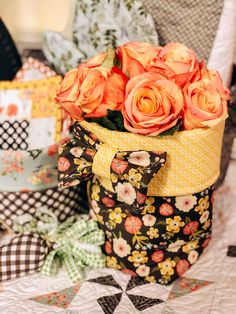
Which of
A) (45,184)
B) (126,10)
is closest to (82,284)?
(45,184)

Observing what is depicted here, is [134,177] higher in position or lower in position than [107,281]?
higher

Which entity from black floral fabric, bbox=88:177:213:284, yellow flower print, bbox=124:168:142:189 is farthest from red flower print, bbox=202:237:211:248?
yellow flower print, bbox=124:168:142:189

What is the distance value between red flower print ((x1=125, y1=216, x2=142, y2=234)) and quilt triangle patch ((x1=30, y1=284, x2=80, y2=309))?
21cm

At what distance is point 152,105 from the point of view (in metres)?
0.95

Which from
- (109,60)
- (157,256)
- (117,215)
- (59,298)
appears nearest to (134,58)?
(109,60)

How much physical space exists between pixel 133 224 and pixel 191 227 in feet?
0.47

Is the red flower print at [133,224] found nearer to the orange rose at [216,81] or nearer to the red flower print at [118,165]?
the red flower print at [118,165]

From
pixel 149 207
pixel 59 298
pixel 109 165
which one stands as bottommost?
pixel 59 298

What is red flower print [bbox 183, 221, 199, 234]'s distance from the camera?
1.09 meters

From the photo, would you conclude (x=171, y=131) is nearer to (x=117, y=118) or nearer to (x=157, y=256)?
(x=117, y=118)

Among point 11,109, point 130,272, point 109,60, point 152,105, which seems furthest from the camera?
point 11,109

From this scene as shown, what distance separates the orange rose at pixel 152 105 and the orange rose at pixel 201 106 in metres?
0.03

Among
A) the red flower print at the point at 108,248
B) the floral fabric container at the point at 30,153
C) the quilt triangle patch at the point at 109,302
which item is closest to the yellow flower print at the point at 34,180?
the floral fabric container at the point at 30,153

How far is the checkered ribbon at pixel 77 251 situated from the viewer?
1167 millimetres
